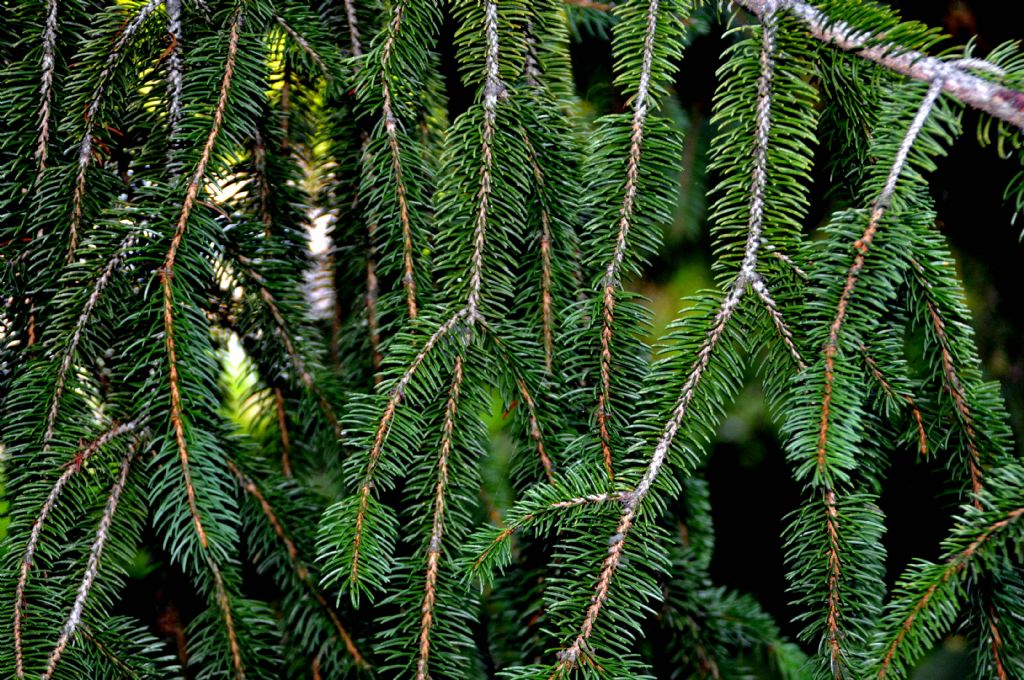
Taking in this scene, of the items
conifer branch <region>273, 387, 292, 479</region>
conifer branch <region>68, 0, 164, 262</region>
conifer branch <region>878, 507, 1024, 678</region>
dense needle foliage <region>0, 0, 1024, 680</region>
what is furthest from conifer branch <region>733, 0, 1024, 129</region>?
conifer branch <region>273, 387, 292, 479</region>

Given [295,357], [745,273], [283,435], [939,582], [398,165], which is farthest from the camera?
[283,435]

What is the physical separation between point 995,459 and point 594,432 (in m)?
0.39

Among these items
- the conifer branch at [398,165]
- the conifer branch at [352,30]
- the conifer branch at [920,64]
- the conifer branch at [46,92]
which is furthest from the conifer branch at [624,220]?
the conifer branch at [46,92]

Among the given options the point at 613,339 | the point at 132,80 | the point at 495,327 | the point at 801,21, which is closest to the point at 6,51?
the point at 132,80

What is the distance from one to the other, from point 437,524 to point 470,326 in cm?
23

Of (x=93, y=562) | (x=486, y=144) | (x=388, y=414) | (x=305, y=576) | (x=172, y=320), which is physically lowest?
(x=305, y=576)

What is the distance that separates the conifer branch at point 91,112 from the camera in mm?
854

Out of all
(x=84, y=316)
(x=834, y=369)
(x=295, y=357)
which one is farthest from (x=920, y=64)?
(x=84, y=316)

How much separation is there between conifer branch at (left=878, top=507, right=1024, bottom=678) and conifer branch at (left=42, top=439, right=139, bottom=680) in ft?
2.71

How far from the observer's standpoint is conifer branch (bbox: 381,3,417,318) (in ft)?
2.81

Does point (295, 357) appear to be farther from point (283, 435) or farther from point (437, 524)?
point (437, 524)

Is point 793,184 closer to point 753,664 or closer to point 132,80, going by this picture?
point 132,80

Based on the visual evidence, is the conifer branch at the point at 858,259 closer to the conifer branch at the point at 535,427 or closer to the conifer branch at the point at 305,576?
the conifer branch at the point at 535,427

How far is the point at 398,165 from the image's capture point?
0.88 m
